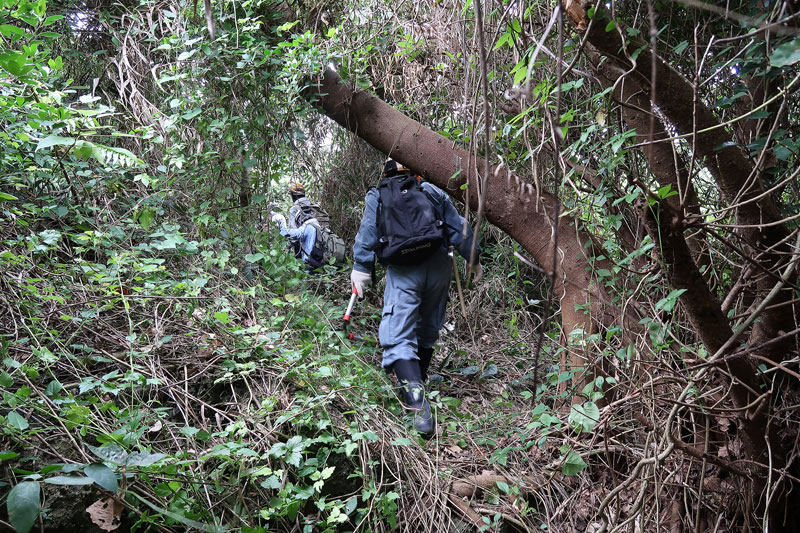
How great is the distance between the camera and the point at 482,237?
220 inches

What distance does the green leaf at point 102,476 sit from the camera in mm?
1692

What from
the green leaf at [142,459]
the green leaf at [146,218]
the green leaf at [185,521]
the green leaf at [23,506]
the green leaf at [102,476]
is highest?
the green leaf at [146,218]

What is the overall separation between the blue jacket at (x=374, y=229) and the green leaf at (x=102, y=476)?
2.46 m

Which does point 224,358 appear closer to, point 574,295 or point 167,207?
point 167,207

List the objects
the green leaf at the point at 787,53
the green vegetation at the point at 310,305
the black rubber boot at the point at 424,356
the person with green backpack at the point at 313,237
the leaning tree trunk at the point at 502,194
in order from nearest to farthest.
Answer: the green leaf at the point at 787,53
the green vegetation at the point at 310,305
the leaning tree trunk at the point at 502,194
the black rubber boot at the point at 424,356
the person with green backpack at the point at 313,237

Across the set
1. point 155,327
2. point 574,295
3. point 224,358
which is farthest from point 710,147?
point 155,327

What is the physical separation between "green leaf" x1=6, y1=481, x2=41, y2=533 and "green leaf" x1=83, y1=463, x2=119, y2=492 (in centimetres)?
16

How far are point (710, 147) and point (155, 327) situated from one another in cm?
277

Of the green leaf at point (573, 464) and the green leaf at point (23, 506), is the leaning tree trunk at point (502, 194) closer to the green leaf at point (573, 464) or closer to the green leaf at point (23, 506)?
the green leaf at point (573, 464)

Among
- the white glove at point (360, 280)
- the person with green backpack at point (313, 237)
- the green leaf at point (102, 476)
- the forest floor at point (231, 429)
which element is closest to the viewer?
the green leaf at point (102, 476)

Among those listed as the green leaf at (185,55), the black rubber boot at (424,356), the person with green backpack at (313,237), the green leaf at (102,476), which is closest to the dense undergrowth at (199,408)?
the green leaf at (102,476)

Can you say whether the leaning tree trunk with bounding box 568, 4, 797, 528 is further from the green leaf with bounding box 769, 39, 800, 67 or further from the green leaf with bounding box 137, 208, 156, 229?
the green leaf with bounding box 137, 208, 156, 229

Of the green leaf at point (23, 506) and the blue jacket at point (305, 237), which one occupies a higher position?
the green leaf at point (23, 506)

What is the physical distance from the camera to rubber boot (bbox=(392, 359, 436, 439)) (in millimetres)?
3217
